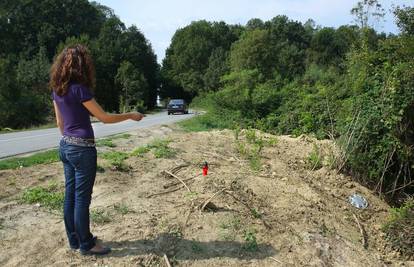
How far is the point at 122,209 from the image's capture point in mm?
5953

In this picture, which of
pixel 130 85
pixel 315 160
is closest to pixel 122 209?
pixel 315 160

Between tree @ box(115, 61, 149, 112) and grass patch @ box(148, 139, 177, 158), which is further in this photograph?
tree @ box(115, 61, 149, 112)

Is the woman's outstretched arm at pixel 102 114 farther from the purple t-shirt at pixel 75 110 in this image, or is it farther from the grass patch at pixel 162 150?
the grass patch at pixel 162 150

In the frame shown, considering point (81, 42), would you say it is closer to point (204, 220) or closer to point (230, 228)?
point (204, 220)

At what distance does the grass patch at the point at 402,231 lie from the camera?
6629 millimetres

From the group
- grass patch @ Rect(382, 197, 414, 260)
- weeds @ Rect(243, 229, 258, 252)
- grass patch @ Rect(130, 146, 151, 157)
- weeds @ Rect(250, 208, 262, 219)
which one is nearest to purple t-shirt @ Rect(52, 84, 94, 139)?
weeds @ Rect(243, 229, 258, 252)

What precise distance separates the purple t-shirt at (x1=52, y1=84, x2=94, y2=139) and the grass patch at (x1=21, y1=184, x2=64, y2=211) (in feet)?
5.85

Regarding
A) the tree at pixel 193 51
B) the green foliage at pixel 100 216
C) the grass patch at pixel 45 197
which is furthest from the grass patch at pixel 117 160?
the tree at pixel 193 51

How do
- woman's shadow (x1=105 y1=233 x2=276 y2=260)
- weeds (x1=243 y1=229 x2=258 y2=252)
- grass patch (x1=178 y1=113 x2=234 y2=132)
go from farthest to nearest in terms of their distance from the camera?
grass patch (x1=178 y1=113 x2=234 y2=132) < weeds (x1=243 y1=229 x2=258 y2=252) < woman's shadow (x1=105 y1=233 x2=276 y2=260)

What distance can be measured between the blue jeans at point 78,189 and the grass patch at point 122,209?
103 cm

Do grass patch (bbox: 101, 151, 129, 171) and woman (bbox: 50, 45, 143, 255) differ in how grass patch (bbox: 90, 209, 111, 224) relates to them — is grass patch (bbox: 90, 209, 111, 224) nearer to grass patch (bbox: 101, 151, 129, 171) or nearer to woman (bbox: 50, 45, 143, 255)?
woman (bbox: 50, 45, 143, 255)

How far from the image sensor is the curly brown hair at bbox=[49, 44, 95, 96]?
4477 mm

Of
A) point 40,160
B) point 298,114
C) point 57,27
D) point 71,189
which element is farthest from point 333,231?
point 57,27

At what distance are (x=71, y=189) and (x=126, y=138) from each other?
24.9 feet
